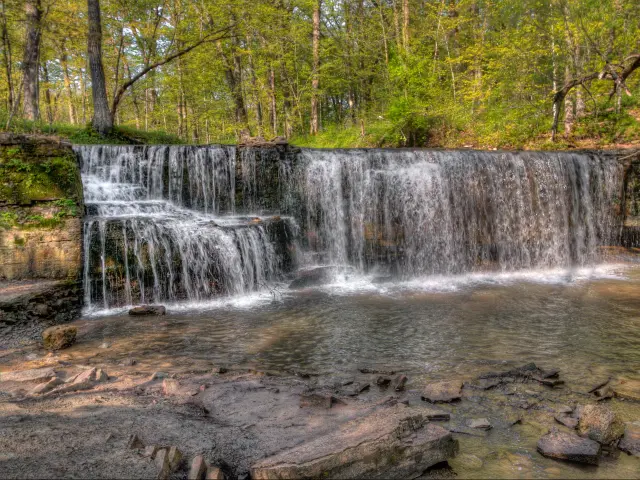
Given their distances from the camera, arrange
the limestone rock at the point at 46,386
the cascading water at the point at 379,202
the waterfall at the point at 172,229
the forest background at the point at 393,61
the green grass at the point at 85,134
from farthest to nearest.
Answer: the forest background at the point at 393,61
the green grass at the point at 85,134
the cascading water at the point at 379,202
the waterfall at the point at 172,229
the limestone rock at the point at 46,386

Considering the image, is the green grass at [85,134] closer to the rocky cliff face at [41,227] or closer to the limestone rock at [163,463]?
the rocky cliff face at [41,227]

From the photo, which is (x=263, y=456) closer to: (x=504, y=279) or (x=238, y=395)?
(x=238, y=395)

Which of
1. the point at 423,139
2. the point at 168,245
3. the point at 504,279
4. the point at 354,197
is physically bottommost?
the point at 504,279

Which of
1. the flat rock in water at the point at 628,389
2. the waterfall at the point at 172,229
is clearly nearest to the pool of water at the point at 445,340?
the flat rock in water at the point at 628,389

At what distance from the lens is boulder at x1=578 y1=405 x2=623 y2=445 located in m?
3.31

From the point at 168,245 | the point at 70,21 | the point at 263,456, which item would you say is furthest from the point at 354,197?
the point at 70,21

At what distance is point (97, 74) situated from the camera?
1534 cm

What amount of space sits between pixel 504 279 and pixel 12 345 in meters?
10.6

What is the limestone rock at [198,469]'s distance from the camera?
8.44 ft

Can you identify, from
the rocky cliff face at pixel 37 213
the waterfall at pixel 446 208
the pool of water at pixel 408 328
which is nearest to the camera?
the pool of water at pixel 408 328

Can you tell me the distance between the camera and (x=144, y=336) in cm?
662

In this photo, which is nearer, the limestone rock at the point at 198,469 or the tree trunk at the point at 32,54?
the limestone rock at the point at 198,469

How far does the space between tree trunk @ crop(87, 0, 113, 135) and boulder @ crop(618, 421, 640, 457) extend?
16.7 meters

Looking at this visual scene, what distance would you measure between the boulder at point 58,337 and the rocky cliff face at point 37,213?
2.20 m
